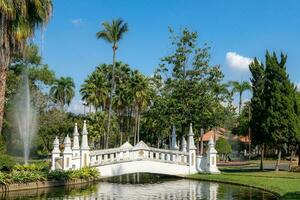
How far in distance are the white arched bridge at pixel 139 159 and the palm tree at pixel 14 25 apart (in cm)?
726

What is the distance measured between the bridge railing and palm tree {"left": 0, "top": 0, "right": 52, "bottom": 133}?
8.67m

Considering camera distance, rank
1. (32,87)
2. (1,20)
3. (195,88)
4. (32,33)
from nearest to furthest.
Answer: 1. (1,20)
2. (32,33)
3. (195,88)
4. (32,87)

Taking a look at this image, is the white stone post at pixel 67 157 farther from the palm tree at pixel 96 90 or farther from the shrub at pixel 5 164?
the palm tree at pixel 96 90

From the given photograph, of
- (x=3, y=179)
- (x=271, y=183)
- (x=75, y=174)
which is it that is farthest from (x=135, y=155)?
(x=3, y=179)

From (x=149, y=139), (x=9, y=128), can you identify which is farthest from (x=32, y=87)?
(x=149, y=139)

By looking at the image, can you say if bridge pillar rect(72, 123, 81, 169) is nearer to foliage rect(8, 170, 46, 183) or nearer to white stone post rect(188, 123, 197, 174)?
foliage rect(8, 170, 46, 183)

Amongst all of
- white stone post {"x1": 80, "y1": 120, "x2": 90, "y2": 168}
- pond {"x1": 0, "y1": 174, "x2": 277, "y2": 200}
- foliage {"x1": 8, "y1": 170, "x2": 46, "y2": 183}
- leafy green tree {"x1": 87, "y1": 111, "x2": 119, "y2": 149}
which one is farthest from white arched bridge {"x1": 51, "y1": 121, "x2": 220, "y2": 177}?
leafy green tree {"x1": 87, "y1": 111, "x2": 119, "y2": 149}

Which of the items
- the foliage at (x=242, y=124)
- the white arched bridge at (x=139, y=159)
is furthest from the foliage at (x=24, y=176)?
the foliage at (x=242, y=124)

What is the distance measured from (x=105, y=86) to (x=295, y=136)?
42277 mm

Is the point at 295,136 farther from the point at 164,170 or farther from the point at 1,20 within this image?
the point at 1,20

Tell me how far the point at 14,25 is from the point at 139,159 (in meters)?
13.3

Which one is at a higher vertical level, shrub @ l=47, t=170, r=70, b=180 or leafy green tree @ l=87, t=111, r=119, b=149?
leafy green tree @ l=87, t=111, r=119, b=149

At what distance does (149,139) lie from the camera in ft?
292

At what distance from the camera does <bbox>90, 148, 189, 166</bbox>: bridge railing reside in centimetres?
3225
